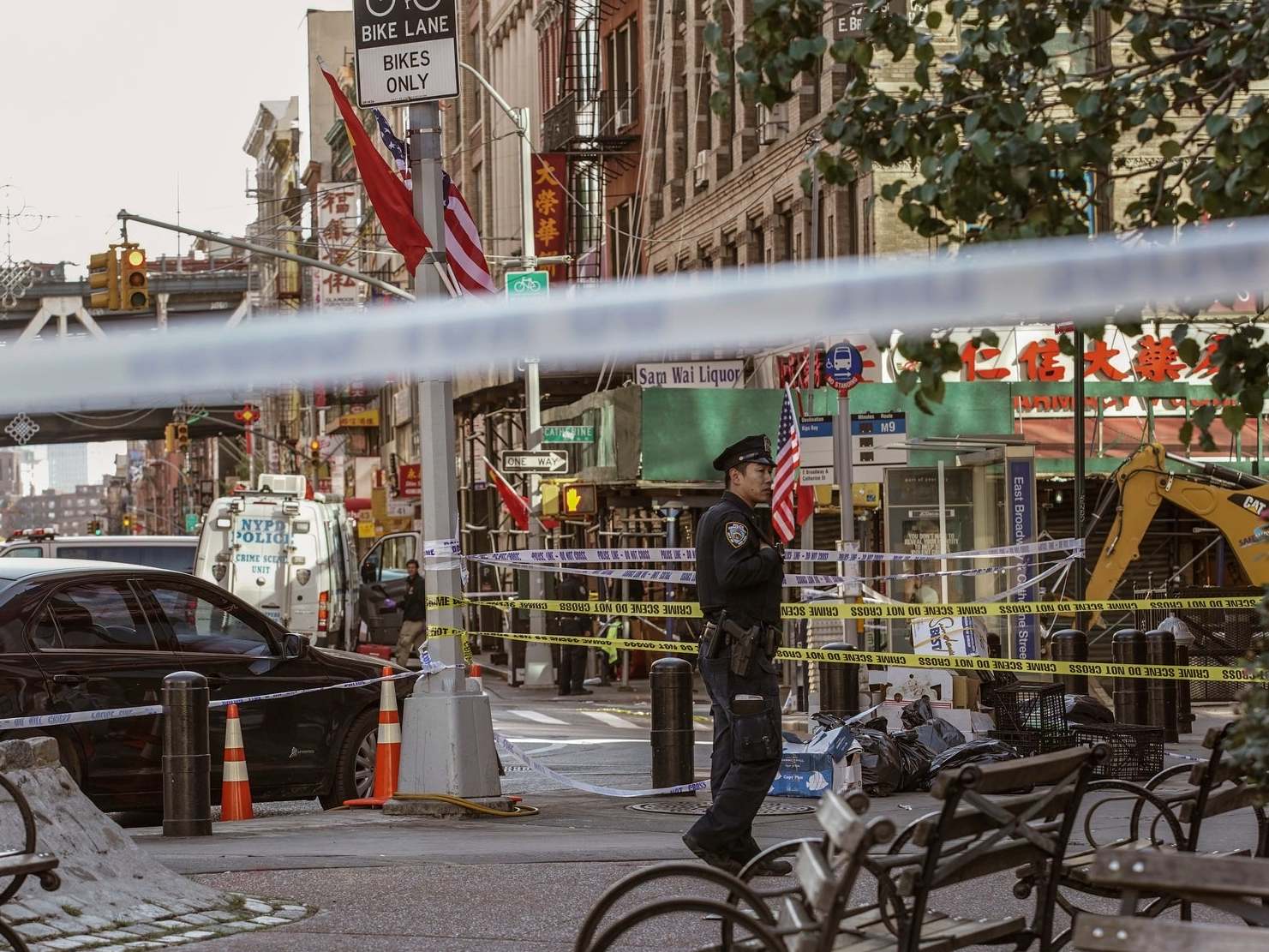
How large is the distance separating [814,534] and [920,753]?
18.1 metres

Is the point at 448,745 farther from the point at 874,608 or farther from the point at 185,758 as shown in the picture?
the point at 874,608

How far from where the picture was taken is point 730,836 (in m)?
9.38

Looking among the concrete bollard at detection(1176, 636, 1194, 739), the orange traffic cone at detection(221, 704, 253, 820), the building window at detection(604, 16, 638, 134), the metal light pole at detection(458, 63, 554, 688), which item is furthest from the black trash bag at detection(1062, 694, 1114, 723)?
the building window at detection(604, 16, 638, 134)

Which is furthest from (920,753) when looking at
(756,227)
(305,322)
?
(756,227)

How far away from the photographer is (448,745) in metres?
12.7

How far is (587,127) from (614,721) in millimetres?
22057

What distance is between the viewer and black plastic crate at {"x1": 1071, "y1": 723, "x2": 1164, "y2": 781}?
14.0 metres

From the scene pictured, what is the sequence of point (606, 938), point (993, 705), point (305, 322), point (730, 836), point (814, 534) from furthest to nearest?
point (814, 534) → point (993, 705) → point (730, 836) → point (606, 938) → point (305, 322)

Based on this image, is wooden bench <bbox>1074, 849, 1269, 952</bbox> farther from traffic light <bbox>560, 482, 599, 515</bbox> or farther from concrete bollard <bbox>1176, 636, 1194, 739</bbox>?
traffic light <bbox>560, 482, 599, 515</bbox>

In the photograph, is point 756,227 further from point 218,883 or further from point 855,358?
point 218,883

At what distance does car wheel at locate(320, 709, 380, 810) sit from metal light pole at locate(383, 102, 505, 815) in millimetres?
1073

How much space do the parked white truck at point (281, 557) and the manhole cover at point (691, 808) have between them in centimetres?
1781

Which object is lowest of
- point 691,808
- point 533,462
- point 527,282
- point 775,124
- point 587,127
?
point 691,808

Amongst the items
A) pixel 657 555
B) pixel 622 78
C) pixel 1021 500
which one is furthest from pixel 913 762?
pixel 622 78
